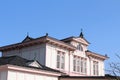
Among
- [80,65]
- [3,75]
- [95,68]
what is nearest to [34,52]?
[80,65]

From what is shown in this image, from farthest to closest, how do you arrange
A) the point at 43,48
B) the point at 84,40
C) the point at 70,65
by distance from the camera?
the point at 84,40 → the point at 70,65 → the point at 43,48

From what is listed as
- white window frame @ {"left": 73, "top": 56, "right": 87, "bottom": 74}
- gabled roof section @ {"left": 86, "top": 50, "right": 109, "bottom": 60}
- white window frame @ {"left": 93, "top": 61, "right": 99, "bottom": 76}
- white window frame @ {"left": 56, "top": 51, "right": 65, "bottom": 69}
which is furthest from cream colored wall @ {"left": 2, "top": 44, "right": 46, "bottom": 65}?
white window frame @ {"left": 93, "top": 61, "right": 99, "bottom": 76}

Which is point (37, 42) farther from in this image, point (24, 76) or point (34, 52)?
point (24, 76)

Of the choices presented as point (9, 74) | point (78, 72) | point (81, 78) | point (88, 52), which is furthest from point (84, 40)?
point (9, 74)

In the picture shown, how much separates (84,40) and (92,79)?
13.4 metres

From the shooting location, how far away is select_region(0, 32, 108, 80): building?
36.7 m

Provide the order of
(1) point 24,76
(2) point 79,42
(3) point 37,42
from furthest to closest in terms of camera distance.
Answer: (2) point 79,42 → (3) point 37,42 → (1) point 24,76

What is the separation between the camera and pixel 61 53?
127 ft

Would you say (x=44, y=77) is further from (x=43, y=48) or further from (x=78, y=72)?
(x=78, y=72)

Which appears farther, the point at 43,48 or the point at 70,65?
the point at 70,65

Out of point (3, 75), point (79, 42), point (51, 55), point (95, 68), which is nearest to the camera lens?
point (3, 75)

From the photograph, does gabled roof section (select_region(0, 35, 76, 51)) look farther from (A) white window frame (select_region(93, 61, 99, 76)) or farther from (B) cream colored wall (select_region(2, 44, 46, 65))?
(A) white window frame (select_region(93, 61, 99, 76))

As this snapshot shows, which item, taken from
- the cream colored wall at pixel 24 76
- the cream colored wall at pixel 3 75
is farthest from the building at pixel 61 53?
the cream colored wall at pixel 3 75

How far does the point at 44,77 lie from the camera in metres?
29.9
